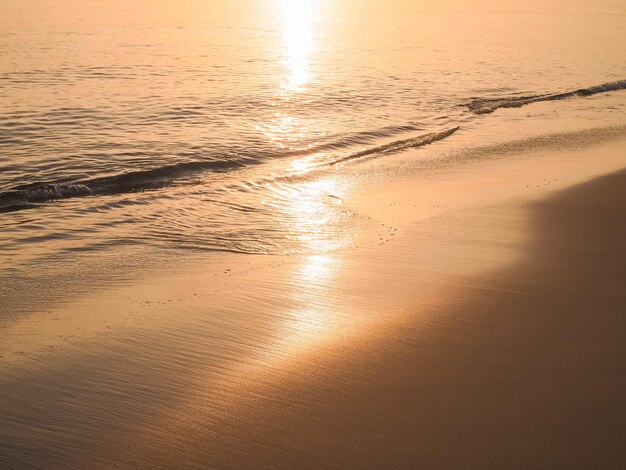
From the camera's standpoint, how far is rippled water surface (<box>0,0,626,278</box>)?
8398 millimetres

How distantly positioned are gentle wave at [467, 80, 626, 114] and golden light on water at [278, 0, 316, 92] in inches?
177

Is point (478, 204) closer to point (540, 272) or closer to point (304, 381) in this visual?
point (540, 272)

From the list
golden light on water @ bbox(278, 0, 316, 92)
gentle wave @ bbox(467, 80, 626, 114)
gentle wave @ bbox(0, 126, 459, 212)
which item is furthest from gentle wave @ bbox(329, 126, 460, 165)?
golden light on water @ bbox(278, 0, 316, 92)

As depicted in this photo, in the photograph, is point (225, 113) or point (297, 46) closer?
point (225, 113)

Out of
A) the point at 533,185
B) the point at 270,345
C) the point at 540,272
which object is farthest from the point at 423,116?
the point at 270,345

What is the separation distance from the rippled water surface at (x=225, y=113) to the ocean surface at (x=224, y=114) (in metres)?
0.05

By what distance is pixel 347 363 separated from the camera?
4609 mm

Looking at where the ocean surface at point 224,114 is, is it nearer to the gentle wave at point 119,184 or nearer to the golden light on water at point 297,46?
the gentle wave at point 119,184

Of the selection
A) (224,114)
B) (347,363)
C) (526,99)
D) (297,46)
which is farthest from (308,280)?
(297,46)

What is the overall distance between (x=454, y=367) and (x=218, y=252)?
3.33 meters

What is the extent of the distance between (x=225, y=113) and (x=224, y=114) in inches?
4.0

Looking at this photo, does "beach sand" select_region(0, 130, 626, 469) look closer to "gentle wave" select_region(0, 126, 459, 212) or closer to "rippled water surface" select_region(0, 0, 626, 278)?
"rippled water surface" select_region(0, 0, 626, 278)

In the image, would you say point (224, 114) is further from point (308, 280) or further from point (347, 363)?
point (347, 363)

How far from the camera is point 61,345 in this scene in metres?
4.99
